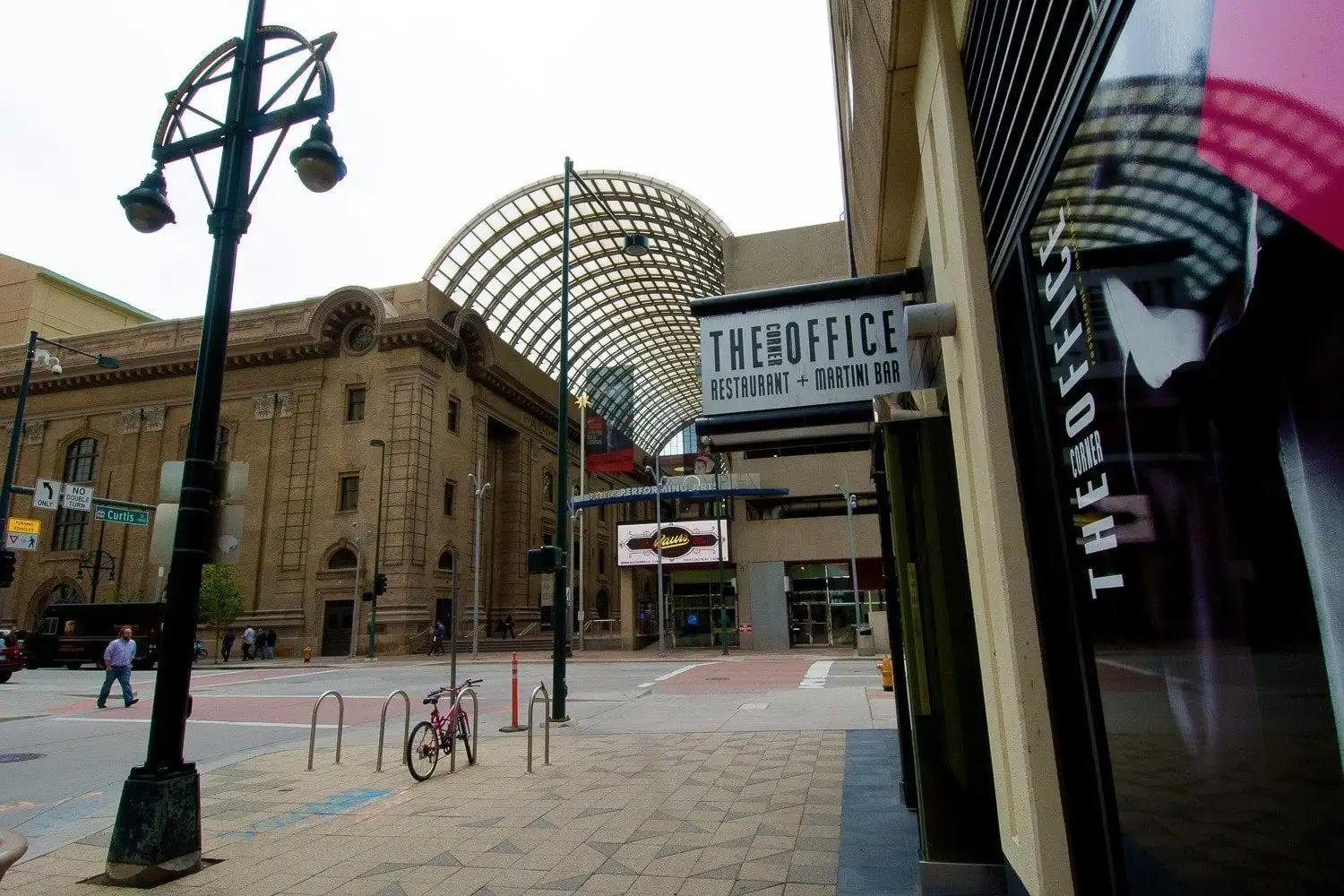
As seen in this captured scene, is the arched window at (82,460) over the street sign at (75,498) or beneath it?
over

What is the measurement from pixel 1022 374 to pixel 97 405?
57.0 metres

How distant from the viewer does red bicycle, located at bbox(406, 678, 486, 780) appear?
8219 millimetres

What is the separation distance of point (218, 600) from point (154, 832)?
36840mm

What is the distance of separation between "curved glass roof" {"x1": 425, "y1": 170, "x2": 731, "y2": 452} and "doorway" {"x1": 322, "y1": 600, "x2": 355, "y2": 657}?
21.0 meters

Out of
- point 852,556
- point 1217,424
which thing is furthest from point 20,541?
point 852,556

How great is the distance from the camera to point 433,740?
27.9ft

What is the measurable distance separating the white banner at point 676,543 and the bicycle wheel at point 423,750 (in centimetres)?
2861

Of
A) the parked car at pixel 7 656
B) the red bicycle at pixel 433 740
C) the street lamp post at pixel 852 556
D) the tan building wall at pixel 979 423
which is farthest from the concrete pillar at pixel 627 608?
the tan building wall at pixel 979 423

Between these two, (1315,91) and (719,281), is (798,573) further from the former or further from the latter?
(1315,91)

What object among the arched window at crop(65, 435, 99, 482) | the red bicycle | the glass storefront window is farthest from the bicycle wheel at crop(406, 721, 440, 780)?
the arched window at crop(65, 435, 99, 482)

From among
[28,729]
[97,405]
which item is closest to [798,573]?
[28,729]

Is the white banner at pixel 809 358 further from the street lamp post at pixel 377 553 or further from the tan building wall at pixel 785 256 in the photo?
the tan building wall at pixel 785 256

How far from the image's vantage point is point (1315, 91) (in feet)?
3.67

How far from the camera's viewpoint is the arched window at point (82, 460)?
152 feet
